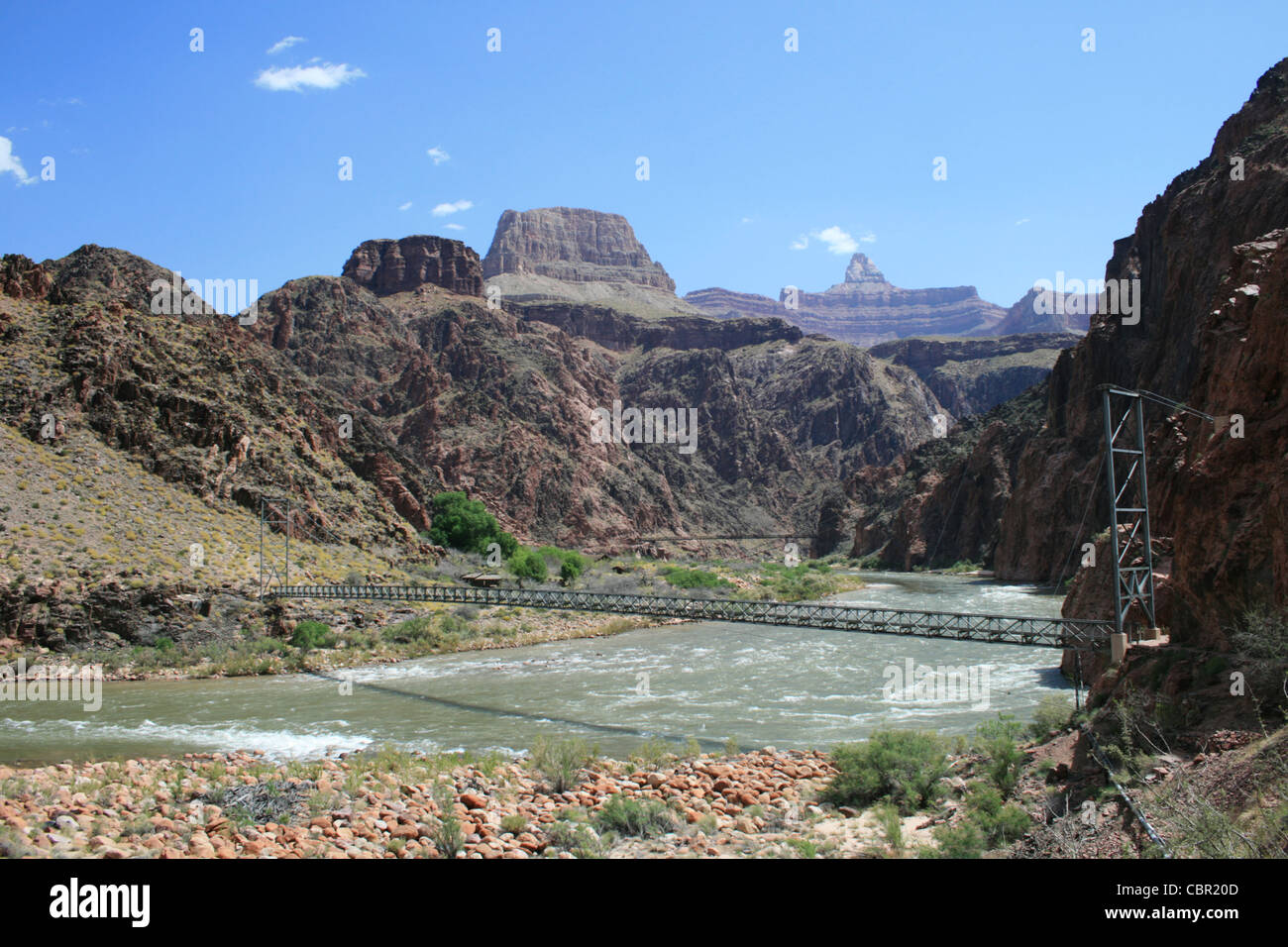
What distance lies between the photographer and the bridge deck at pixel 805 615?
20.5m

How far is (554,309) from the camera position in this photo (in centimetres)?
19650

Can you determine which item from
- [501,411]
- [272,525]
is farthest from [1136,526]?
[501,411]

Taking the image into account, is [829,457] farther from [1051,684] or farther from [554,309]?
[1051,684]

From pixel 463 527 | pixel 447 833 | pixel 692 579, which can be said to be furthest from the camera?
pixel 463 527

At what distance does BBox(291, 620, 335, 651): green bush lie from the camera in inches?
1398

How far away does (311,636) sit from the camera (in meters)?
35.8

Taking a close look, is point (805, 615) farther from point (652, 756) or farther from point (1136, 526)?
point (652, 756)

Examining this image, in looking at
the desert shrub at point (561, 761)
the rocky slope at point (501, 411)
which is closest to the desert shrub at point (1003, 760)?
the desert shrub at point (561, 761)

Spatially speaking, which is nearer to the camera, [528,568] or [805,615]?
[805,615]

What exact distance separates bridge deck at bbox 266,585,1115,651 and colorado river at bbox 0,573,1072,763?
5.41 feet

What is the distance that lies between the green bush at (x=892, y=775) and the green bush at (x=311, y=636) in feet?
86.0

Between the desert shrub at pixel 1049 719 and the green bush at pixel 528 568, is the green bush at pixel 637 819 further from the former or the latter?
the green bush at pixel 528 568

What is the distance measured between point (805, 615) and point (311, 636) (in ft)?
66.0
